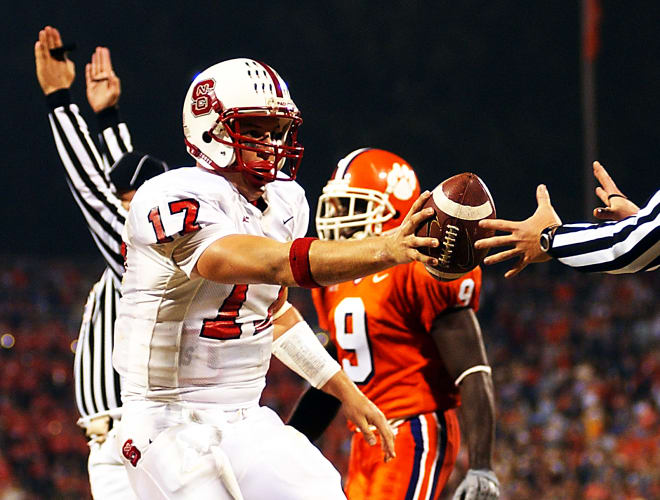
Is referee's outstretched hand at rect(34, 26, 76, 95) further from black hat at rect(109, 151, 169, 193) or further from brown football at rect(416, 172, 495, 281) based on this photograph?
brown football at rect(416, 172, 495, 281)

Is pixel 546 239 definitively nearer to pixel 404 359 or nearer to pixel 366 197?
pixel 404 359

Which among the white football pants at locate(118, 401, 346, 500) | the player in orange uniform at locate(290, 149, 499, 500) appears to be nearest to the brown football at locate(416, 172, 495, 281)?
the white football pants at locate(118, 401, 346, 500)

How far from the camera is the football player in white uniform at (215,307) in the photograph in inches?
84.7

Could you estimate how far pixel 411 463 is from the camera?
3.11m

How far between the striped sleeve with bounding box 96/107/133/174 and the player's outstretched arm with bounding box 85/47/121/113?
43 mm

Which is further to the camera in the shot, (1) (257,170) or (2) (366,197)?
(2) (366,197)

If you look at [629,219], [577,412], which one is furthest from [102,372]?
[577,412]

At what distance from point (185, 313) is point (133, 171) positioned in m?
1.22

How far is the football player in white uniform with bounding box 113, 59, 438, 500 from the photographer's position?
7.06 feet

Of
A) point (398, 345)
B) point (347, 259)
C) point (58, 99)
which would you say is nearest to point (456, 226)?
point (347, 259)

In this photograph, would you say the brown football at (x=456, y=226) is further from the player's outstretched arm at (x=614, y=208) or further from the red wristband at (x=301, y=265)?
the player's outstretched arm at (x=614, y=208)

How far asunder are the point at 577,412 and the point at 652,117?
31.2ft

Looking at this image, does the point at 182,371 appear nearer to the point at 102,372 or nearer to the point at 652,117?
the point at 102,372

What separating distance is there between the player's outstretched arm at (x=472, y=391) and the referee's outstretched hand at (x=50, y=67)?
1781 millimetres
